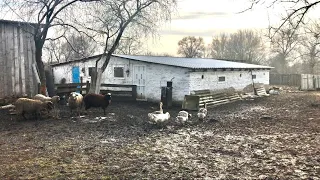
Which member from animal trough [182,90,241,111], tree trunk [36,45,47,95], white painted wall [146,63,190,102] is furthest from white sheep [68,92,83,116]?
white painted wall [146,63,190,102]

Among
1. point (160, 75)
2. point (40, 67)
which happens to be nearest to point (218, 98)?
point (160, 75)

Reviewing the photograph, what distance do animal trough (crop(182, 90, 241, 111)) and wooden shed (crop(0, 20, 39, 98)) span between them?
8.54m

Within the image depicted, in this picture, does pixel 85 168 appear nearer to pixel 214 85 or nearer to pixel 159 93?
pixel 159 93

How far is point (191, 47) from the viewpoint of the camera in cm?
6353

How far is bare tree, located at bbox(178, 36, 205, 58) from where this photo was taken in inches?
2477

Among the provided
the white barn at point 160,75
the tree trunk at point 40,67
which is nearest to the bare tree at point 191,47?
the white barn at point 160,75

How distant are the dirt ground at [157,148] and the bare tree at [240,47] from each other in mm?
42889

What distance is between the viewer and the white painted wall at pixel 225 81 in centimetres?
1805

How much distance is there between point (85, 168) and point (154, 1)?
12.9m

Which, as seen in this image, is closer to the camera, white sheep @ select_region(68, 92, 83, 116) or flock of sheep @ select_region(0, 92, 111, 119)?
flock of sheep @ select_region(0, 92, 111, 119)

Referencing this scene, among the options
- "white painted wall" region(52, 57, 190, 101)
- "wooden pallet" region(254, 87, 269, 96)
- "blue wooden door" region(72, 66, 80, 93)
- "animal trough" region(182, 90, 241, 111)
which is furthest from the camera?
"wooden pallet" region(254, 87, 269, 96)

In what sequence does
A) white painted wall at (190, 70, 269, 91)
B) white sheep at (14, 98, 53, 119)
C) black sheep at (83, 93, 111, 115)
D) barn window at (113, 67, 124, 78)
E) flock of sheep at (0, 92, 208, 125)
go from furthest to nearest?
barn window at (113, 67, 124, 78), white painted wall at (190, 70, 269, 91), black sheep at (83, 93, 111, 115), white sheep at (14, 98, 53, 119), flock of sheep at (0, 92, 208, 125)

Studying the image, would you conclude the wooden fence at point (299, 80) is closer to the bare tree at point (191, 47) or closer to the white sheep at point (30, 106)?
the bare tree at point (191, 47)

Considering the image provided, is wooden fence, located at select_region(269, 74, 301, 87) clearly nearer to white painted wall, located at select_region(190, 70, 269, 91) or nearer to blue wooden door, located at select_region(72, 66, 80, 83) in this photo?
white painted wall, located at select_region(190, 70, 269, 91)
